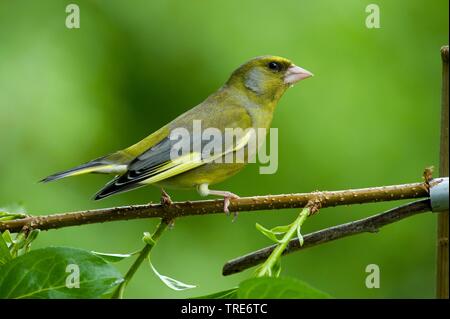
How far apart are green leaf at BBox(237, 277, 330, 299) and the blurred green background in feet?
7.05

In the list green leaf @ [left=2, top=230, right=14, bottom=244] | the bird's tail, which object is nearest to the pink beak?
the bird's tail

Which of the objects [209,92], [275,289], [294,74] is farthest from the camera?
[209,92]

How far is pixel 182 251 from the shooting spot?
149 inches

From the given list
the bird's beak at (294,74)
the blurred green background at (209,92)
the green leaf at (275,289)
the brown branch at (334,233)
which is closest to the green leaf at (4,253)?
the brown branch at (334,233)

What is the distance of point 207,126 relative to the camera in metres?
3.25

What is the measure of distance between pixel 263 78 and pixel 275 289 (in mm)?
2306

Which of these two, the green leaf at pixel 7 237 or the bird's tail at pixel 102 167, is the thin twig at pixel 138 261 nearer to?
the green leaf at pixel 7 237

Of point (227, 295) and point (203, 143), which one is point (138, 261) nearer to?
point (227, 295)

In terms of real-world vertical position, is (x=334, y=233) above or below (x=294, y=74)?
below

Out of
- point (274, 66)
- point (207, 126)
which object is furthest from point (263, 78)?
point (207, 126)

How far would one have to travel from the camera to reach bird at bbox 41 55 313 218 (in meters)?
2.82

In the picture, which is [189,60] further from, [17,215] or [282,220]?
[17,215]

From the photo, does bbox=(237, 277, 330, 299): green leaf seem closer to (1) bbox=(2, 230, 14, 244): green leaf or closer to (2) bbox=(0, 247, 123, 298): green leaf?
(2) bbox=(0, 247, 123, 298): green leaf
